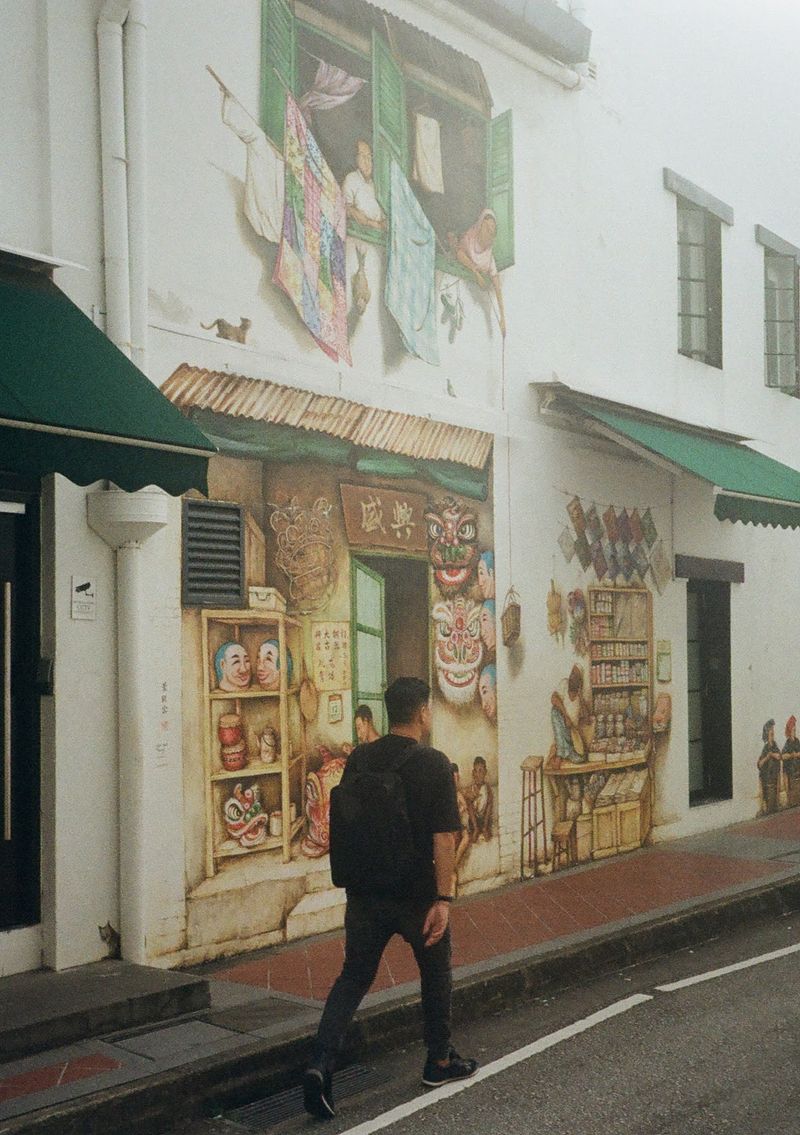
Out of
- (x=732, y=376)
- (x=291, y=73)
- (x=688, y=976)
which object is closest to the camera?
(x=688, y=976)

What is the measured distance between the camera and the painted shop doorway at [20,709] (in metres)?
7.33

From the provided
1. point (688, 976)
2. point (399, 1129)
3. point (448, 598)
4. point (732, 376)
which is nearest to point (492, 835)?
point (448, 598)

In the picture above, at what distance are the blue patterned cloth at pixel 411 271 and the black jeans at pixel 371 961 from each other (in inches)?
202

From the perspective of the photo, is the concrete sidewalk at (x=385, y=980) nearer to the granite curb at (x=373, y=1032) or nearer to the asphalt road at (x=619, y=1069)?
the granite curb at (x=373, y=1032)

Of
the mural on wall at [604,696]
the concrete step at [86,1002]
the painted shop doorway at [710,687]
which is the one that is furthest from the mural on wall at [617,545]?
the concrete step at [86,1002]

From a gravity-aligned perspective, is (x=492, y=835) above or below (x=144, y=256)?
below

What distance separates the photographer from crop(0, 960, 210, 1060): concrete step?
628cm

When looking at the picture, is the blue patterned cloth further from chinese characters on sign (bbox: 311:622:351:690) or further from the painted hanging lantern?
chinese characters on sign (bbox: 311:622:351:690)

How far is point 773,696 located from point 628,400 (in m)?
4.18

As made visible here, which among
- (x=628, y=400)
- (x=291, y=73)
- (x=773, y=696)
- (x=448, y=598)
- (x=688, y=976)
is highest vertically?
(x=291, y=73)

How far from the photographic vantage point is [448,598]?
33.5 ft

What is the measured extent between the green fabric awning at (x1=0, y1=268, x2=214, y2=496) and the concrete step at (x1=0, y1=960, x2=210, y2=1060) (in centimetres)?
246

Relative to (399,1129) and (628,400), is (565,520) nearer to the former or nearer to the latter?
(628,400)

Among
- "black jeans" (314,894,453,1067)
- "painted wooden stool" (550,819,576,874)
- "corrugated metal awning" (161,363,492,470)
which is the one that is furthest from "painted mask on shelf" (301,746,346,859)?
"black jeans" (314,894,453,1067)
